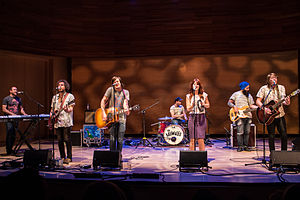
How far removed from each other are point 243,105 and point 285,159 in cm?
317

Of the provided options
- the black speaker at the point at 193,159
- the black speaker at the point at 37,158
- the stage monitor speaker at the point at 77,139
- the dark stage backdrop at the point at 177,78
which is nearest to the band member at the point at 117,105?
the black speaker at the point at 37,158

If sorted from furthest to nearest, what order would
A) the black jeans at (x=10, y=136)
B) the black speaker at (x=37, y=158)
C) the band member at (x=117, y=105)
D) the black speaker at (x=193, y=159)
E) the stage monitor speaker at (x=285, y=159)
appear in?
the black jeans at (x=10, y=136) < the band member at (x=117, y=105) < the black speaker at (x=37, y=158) < the black speaker at (x=193, y=159) < the stage monitor speaker at (x=285, y=159)

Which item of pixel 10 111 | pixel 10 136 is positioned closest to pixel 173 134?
pixel 10 136

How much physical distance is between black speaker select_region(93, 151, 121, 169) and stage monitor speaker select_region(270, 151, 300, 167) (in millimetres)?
2746

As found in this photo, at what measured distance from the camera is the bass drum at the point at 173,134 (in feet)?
28.8

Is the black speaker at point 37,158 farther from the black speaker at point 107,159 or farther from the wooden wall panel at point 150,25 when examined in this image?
the wooden wall panel at point 150,25

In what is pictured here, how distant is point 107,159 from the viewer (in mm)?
5016

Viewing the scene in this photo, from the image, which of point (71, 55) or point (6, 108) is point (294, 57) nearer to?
point (71, 55)

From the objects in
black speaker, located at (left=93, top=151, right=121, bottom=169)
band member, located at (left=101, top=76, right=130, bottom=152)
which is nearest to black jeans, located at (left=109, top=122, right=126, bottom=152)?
band member, located at (left=101, top=76, right=130, bottom=152)

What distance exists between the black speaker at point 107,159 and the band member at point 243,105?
158 inches

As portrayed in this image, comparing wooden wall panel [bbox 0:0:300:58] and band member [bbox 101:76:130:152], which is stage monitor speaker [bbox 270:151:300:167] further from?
wooden wall panel [bbox 0:0:300:58]

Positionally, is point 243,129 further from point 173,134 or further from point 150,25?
point 150,25

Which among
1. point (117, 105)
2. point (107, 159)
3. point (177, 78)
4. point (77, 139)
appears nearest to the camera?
point (107, 159)

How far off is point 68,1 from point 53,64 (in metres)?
3.99
